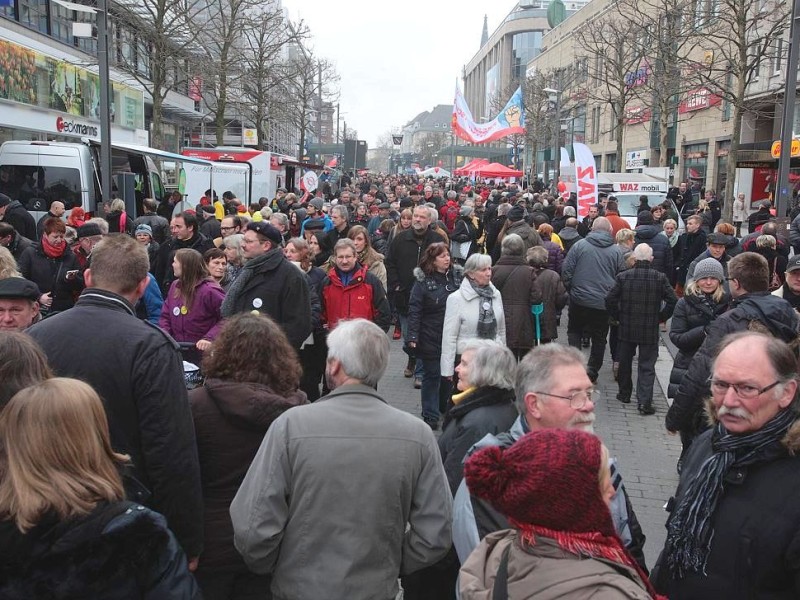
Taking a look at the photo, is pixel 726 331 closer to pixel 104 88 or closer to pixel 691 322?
pixel 691 322

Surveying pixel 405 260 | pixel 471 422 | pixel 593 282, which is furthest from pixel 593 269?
pixel 471 422

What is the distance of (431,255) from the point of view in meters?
7.71

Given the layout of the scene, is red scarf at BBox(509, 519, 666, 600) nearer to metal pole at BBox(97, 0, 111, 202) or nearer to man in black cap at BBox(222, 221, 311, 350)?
man in black cap at BBox(222, 221, 311, 350)

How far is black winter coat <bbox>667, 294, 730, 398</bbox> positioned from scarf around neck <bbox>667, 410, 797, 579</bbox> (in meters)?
3.60

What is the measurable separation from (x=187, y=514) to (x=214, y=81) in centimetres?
3350

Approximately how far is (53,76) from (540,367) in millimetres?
31944

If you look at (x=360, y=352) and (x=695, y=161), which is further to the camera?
(x=695, y=161)

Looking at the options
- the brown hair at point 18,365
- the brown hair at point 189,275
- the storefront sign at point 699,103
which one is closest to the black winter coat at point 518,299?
the brown hair at point 189,275

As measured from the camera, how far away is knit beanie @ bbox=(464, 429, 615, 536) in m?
1.95

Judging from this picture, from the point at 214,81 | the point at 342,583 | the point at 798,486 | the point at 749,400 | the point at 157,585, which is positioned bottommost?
the point at 342,583

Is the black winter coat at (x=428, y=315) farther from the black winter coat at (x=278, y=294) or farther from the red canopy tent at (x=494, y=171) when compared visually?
the red canopy tent at (x=494, y=171)

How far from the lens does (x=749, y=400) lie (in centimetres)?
284

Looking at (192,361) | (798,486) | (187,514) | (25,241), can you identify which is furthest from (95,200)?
(798,486)

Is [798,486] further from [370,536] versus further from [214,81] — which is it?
[214,81]
